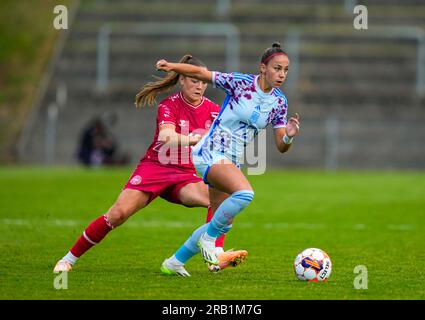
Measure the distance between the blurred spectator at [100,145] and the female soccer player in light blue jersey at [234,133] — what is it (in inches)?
732

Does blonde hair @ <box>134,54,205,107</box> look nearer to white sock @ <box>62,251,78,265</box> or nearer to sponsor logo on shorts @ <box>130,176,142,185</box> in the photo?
sponsor logo on shorts @ <box>130,176,142,185</box>

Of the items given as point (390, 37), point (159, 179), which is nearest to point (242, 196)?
point (159, 179)

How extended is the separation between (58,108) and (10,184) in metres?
9.15

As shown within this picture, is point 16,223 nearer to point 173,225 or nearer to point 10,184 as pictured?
point 173,225

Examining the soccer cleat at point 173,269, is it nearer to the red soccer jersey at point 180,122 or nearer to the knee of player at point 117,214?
the knee of player at point 117,214

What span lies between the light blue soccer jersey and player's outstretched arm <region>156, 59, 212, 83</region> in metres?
0.09

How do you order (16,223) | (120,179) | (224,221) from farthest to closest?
(120,179) < (16,223) < (224,221)

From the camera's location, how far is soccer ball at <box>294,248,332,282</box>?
8945 mm

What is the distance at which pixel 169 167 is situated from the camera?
10.1 m

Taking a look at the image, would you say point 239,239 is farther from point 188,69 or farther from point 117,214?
point 188,69

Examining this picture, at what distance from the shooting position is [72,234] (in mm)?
13195

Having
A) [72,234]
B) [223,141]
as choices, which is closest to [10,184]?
[72,234]

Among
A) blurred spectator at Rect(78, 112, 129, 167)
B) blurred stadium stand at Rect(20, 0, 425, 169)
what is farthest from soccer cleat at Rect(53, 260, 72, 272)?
blurred stadium stand at Rect(20, 0, 425, 169)

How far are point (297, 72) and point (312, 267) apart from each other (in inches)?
882
